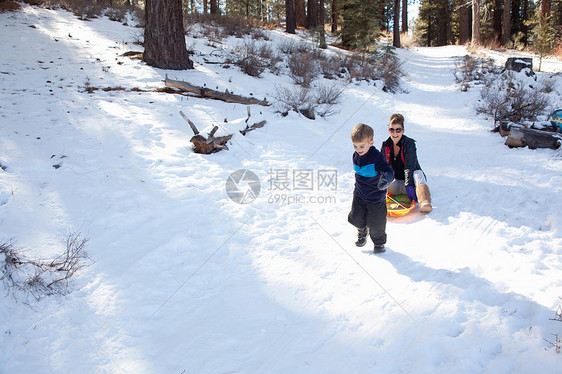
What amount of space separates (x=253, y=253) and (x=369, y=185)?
1.45 metres

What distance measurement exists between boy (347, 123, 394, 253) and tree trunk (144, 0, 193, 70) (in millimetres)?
7372

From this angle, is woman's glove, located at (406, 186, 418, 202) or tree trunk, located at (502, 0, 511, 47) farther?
tree trunk, located at (502, 0, 511, 47)

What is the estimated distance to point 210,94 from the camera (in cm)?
760

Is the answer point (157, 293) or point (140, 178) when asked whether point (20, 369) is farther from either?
point (140, 178)

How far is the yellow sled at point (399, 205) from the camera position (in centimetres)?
399

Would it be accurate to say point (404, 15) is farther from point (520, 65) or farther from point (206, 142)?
point (206, 142)

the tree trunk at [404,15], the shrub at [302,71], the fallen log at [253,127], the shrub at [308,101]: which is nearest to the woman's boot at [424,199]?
the fallen log at [253,127]

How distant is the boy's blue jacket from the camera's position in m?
3.01

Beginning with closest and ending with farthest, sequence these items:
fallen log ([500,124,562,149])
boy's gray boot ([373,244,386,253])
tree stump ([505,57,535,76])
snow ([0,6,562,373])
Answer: snow ([0,6,562,373]) → boy's gray boot ([373,244,386,253]) → fallen log ([500,124,562,149]) → tree stump ([505,57,535,76])

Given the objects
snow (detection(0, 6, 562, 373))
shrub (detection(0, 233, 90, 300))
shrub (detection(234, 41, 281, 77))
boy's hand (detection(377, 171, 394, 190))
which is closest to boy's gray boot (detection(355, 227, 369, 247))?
snow (detection(0, 6, 562, 373))

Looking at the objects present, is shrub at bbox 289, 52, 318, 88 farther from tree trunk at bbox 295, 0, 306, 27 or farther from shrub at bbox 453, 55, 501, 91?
tree trunk at bbox 295, 0, 306, 27

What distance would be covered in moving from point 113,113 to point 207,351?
535 centimetres

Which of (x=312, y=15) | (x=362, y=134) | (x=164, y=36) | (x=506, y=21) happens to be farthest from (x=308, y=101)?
(x=506, y=21)

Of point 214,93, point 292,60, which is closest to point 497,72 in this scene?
point 292,60
